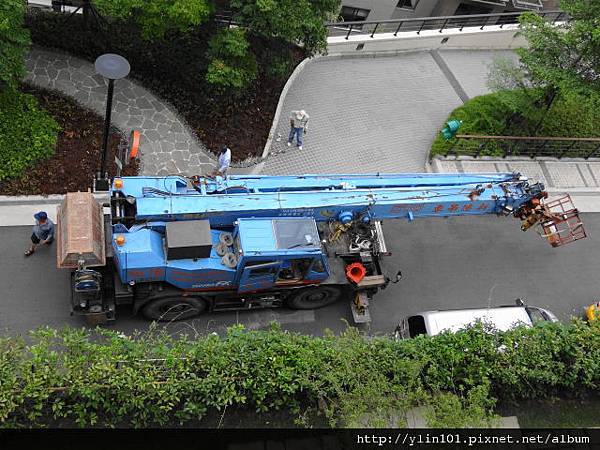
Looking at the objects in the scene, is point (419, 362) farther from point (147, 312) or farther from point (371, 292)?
point (147, 312)

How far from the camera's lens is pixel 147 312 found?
15281 mm

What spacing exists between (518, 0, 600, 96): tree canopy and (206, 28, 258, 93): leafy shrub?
9767mm

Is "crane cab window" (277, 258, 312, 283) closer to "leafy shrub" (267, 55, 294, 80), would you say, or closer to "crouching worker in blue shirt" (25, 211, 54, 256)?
"crouching worker in blue shirt" (25, 211, 54, 256)

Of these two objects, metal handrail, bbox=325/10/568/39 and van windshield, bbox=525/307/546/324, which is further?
metal handrail, bbox=325/10/568/39

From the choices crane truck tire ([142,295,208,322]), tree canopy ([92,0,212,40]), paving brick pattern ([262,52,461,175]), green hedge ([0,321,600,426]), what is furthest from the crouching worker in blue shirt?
paving brick pattern ([262,52,461,175])


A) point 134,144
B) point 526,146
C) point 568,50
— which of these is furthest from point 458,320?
point 568,50

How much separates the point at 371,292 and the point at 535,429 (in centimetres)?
539

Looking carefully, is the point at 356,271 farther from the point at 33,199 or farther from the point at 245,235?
the point at 33,199

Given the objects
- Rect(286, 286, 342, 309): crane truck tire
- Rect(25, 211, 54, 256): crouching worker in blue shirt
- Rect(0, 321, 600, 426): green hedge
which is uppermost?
Rect(25, 211, 54, 256): crouching worker in blue shirt

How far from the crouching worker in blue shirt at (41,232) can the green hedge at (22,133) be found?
2.39 metres

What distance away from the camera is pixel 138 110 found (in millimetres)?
20203

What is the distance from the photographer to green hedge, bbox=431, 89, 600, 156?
72.5 ft

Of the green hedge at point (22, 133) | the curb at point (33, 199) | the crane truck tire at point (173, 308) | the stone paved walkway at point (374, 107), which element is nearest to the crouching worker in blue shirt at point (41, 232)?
the curb at point (33, 199)

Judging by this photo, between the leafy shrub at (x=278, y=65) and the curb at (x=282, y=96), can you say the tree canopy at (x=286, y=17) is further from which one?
the curb at (x=282, y=96)
